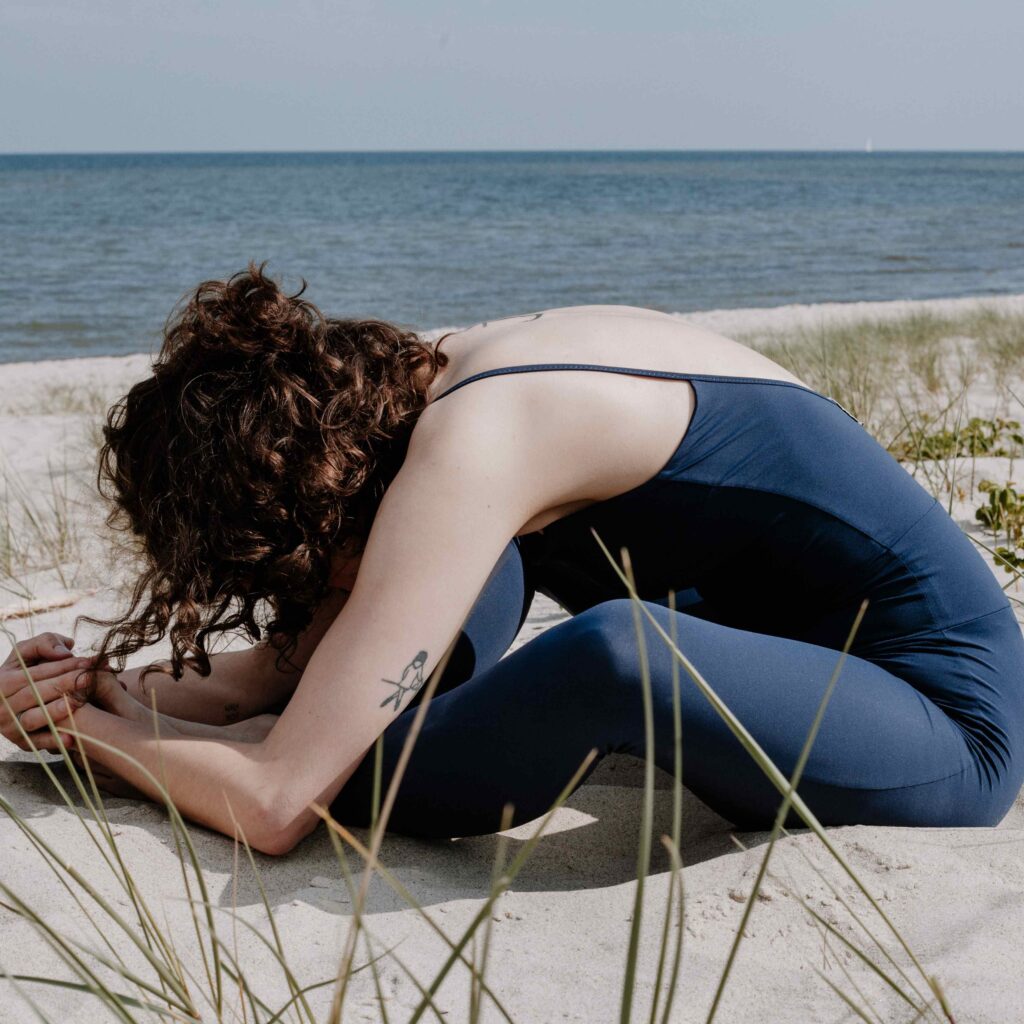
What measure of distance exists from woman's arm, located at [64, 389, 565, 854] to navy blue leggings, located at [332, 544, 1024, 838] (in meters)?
0.10

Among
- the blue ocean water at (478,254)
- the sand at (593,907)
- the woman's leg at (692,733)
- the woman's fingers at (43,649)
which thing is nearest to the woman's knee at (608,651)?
the woman's leg at (692,733)

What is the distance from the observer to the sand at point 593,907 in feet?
4.45

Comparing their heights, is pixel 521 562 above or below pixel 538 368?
below

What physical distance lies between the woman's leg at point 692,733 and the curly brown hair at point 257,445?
32cm

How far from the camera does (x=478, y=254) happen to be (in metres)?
18.0

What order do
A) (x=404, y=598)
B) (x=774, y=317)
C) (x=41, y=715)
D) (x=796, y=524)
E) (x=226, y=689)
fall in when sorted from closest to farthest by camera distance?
(x=404, y=598) → (x=796, y=524) → (x=41, y=715) → (x=226, y=689) → (x=774, y=317)

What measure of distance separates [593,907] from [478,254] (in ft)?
55.9

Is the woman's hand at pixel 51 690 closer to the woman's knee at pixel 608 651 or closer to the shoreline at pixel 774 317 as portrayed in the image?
the woman's knee at pixel 608 651

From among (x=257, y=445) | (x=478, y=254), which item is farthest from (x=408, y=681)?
(x=478, y=254)

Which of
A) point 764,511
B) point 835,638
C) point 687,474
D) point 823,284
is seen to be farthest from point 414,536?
point 823,284

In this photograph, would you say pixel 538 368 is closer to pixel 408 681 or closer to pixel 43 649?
pixel 408 681

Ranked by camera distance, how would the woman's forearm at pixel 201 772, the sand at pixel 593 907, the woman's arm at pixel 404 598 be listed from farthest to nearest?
the woman's forearm at pixel 201 772 < the woman's arm at pixel 404 598 < the sand at pixel 593 907

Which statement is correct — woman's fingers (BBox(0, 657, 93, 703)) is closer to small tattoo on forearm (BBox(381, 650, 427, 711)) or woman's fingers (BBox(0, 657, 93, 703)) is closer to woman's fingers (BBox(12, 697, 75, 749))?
woman's fingers (BBox(12, 697, 75, 749))

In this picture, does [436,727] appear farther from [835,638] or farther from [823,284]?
[823,284]
